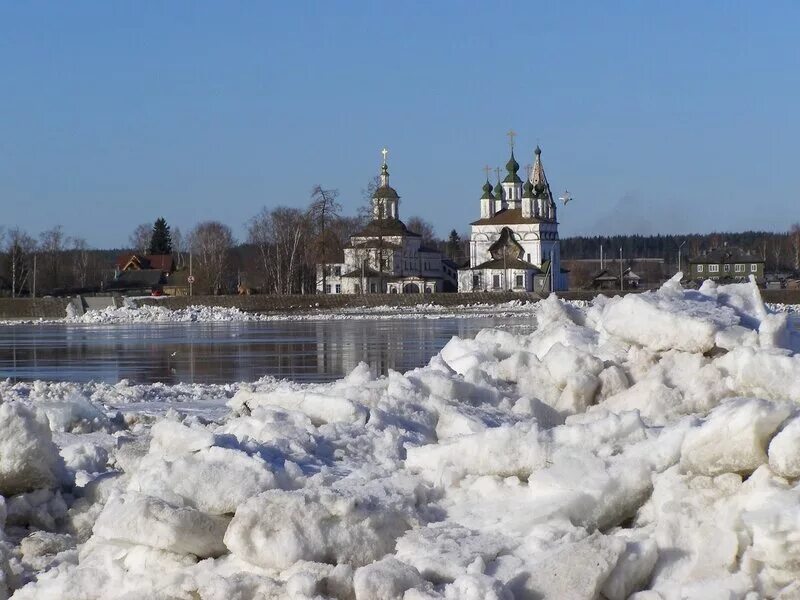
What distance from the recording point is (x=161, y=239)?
443 ft

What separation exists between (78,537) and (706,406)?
3.89 meters

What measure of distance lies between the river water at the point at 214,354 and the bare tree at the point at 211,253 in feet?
172

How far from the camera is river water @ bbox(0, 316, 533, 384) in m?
18.8

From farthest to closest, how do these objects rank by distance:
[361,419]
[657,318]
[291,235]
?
[291,235], [657,318], [361,419]

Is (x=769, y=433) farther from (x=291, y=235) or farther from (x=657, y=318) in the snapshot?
(x=291, y=235)

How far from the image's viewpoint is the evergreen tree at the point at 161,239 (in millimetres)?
134500

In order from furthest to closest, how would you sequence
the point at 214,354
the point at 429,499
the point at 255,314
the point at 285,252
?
1. the point at 285,252
2. the point at 255,314
3. the point at 214,354
4. the point at 429,499

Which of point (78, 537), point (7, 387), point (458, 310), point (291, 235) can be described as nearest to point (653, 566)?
point (78, 537)

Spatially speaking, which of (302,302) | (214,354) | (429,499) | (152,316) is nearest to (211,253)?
(302,302)

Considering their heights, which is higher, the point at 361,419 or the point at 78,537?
the point at 361,419

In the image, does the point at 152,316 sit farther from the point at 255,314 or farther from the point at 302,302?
the point at 302,302

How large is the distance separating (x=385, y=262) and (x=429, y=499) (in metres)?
83.4

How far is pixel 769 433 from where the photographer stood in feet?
21.1

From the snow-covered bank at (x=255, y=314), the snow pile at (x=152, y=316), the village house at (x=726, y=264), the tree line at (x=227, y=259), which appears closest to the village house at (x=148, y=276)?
the tree line at (x=227, y=259)
